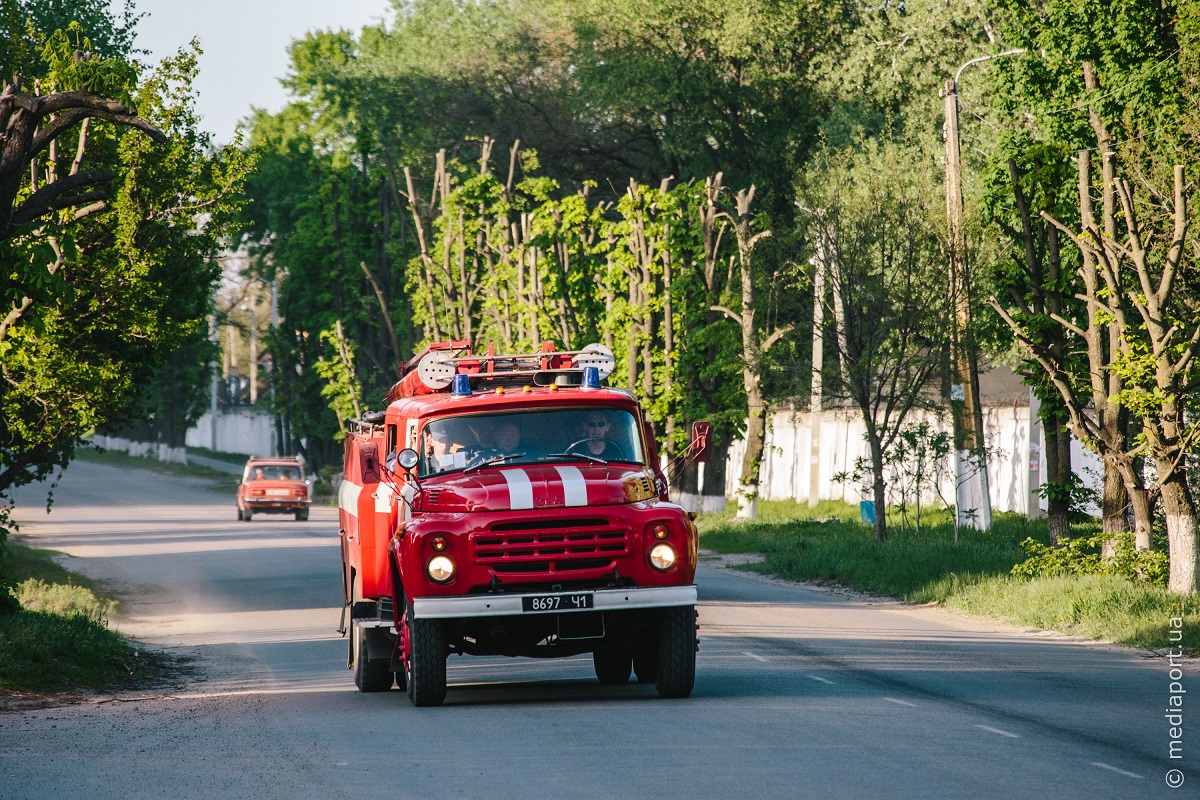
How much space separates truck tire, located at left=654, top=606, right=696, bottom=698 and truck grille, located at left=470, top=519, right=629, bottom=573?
2.62ft

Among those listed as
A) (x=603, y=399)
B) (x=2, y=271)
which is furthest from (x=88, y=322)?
(x=603, y=399)

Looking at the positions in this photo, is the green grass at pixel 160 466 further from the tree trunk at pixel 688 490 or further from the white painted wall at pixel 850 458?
the white painted wall at pixel 850 458

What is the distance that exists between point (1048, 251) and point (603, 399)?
1363cm

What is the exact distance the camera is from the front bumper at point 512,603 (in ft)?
37.5

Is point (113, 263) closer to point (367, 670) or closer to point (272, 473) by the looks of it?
point (367, 670)

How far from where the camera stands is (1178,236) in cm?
1909

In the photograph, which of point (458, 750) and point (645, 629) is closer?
point (458, 750)

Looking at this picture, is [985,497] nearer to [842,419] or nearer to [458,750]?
[842,419]

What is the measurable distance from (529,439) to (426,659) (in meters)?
1.90

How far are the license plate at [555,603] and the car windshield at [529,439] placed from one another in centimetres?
130

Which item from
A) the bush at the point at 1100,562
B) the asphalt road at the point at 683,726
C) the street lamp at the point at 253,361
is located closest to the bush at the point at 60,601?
the asphalt road at the point at 683,726

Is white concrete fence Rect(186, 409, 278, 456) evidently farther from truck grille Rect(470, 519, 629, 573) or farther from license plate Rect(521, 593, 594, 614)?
license plate Rect(521, 593, 594, 614)

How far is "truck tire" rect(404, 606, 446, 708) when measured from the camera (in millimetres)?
A: 11898

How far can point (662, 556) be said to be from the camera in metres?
11.8
